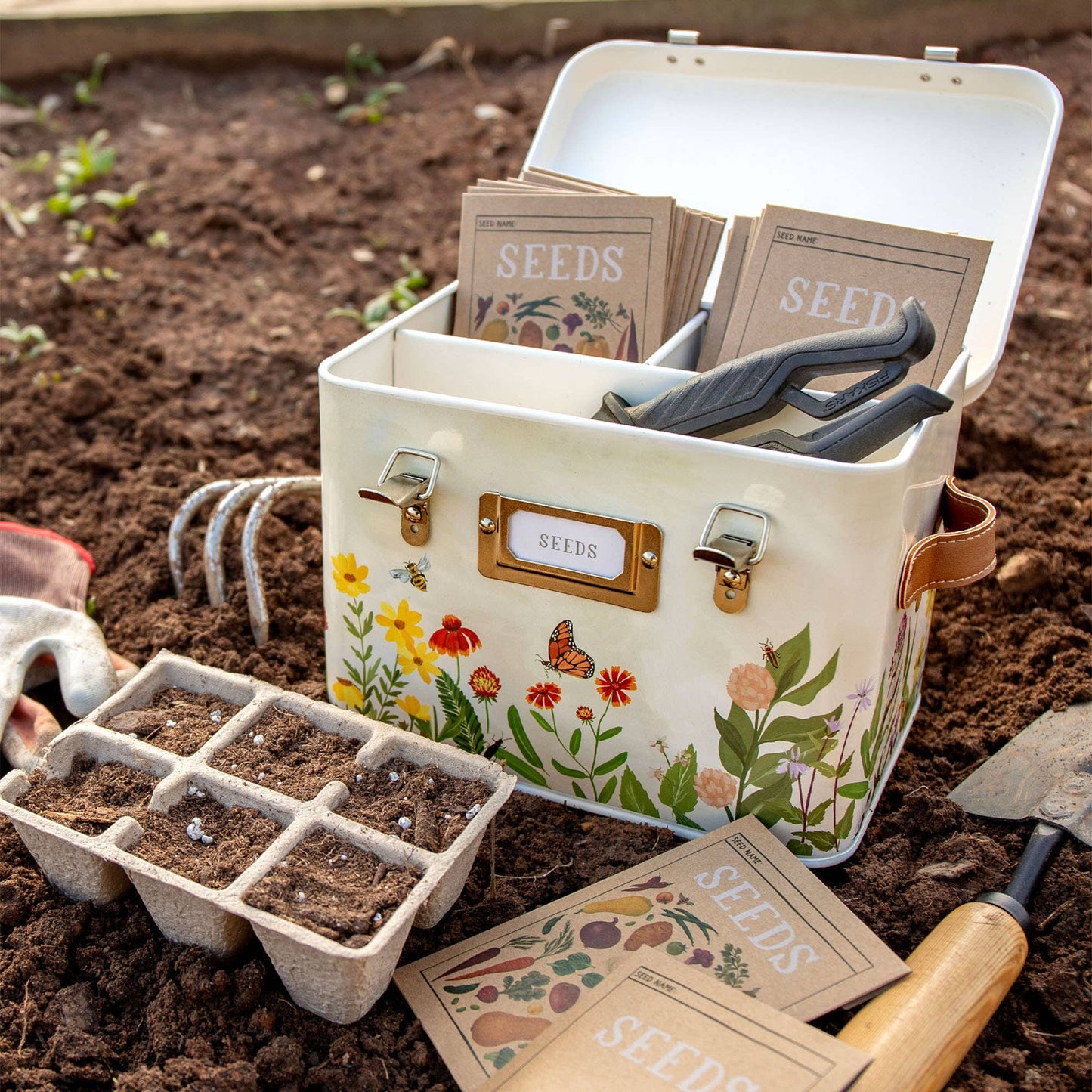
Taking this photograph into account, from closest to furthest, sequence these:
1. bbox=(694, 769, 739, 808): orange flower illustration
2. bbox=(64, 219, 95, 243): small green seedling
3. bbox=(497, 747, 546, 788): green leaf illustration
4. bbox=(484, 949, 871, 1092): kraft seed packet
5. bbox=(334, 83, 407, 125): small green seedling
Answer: bbox=(484, 949, 871, 1092): kraft seed packet → bbox=(694, 769, 739, 808): orange flower illustration → bbox=(497, 747, 546, 788): green leaf illustration → bbox=(64, 219, 95, 243): small green seedling → bbox=(334, 83, 407, 125): small green seedling

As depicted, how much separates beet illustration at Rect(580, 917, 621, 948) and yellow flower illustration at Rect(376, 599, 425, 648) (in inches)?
17.3

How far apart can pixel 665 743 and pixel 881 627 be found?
1.04 ft

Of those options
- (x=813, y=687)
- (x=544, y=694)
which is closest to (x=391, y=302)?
(x=544, y=694)

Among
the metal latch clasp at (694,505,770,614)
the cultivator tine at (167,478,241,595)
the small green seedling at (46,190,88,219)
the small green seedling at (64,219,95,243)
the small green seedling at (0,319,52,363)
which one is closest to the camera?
the metal latch clasp at (694,505,770,614)

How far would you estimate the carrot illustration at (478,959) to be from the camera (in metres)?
1.39

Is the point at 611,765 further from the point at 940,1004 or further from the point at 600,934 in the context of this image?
the point at 940,1004

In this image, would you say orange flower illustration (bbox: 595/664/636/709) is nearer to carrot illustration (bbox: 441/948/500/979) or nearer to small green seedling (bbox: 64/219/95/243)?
carrot illustration (bbox: 441/948/500/979)

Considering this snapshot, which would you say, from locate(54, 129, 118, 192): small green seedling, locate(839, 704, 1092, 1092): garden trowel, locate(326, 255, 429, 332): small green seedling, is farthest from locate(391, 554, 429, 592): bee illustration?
locate(54, 129, 118, 192): small green seedling

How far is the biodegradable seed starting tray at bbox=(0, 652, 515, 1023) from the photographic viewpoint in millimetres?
1282

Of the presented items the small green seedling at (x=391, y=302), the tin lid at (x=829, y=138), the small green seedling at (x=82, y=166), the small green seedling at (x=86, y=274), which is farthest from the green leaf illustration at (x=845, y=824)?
the small green seedling at (x=82, y=166)

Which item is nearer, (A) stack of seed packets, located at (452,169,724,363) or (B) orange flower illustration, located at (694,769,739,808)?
(B) orange flower illustration, located at (694,769,739,808)

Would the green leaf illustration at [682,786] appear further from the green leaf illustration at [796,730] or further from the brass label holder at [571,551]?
the brass label holder at [571,551]

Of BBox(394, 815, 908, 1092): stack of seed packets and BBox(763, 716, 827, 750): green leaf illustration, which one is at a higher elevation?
BBox(763, 716, 827, 750): green leaf illustration

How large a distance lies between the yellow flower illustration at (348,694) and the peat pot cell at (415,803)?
225 mm
